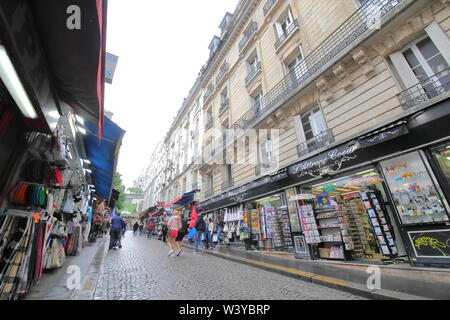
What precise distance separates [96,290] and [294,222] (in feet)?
21.1

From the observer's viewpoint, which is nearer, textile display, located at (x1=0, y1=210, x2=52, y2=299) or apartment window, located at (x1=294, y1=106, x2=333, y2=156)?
textile display, located at (x1=0, y1=210, x2=52, y2=299)

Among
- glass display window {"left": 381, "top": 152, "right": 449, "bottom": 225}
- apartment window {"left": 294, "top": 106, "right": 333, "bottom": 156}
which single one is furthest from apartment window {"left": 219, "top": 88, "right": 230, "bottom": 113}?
glass display window {"left": 381, "top": 152, "right": 449, "bottom": 225}

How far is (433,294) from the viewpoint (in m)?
2.82

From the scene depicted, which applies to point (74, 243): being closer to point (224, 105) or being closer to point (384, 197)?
point (384, 197)

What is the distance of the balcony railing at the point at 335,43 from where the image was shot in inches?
237

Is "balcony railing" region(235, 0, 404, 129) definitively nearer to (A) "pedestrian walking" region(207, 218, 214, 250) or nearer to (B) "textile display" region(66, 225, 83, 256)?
(A) "pedestrian walking" region(207, 218, 214, 250)

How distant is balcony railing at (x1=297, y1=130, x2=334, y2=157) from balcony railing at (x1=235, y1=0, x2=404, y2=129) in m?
2.36

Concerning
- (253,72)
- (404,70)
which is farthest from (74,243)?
(253,72)

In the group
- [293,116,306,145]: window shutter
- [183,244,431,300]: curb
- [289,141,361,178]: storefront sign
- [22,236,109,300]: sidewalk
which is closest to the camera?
[22,236,109,300]: sidewalk

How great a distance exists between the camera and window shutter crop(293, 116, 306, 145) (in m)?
8.07

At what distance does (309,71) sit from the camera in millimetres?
7941

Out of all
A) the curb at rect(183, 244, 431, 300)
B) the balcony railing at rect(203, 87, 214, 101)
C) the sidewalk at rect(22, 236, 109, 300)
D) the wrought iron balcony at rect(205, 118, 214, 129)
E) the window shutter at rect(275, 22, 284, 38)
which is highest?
the balcony railing at rect(203, 87, 214, 101)

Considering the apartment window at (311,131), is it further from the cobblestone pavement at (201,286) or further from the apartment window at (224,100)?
the apartment window at (224,100)

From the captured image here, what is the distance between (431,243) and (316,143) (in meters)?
4.14
